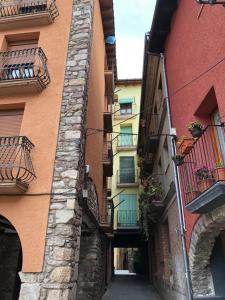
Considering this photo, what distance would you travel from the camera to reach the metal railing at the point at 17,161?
20.0 ft

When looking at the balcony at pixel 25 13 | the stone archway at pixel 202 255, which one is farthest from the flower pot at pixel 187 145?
the balcony at pixel 25 13

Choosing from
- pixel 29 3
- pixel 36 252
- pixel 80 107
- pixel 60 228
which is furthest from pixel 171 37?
pixel 36 252

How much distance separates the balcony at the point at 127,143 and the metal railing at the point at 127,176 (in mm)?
1676

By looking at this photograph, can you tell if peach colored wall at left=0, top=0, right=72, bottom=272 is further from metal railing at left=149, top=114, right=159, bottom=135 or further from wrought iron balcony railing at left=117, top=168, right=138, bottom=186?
wrought iron balcony railing at left=117, top=168, right=138, bottom=186

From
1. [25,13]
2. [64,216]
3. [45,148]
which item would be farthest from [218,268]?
[25,13]

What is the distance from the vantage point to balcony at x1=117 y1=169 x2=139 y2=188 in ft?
62.9

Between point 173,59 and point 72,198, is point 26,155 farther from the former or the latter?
point 173,59

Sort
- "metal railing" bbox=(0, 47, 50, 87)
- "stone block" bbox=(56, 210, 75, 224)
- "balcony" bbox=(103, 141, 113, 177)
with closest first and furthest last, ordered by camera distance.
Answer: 1. "stone block" bbox=(56, 210, 75, 224)
2. "metal railing" bbox=(0, 47, 50, 87)
3. "balcony" bbox=(103, 141, 113, 177)

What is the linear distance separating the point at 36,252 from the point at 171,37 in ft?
23.7

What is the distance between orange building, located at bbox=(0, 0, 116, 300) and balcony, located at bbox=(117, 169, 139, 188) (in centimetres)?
947

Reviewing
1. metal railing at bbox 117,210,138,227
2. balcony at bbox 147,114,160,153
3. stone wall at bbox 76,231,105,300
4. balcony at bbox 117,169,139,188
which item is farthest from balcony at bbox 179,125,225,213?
balcony at bbox 117,169,139,188

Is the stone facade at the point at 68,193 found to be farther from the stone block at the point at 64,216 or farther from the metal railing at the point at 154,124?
the metal railing at the point at 154,124

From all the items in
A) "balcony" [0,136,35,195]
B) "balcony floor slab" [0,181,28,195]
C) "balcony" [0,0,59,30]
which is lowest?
"balcony floor slab" [0,181,28,195]

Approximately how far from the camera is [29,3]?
29.7 feet
